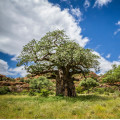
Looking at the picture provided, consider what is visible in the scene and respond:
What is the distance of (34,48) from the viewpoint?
1415 centimetres

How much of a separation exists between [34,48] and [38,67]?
2787 mm

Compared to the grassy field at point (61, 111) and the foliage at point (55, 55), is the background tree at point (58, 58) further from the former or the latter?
the grassy field at point (61, 111)

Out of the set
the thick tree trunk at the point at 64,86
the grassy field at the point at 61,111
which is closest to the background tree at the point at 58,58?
the thick tree trunk at the point at 64,86

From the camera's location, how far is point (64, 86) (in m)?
15.1

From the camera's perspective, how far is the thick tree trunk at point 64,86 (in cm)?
1498

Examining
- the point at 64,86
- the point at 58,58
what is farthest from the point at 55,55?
the point at 64,86

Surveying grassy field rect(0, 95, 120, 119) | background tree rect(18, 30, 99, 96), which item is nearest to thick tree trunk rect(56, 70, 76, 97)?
background tree rect(18, 30, 99, 96)

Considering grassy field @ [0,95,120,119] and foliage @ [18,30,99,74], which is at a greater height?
foliage @ [18,30,99,74]

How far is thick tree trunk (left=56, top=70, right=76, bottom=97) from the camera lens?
1498cm

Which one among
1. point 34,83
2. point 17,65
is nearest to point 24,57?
point 17,65

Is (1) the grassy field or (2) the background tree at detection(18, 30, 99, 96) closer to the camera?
(1) the grassy field

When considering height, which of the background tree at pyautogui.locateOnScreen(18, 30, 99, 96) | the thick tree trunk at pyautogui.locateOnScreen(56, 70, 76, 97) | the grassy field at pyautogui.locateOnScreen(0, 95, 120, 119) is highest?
the background tree at pyautogui.locateOnScreen(18, 30, 99, 96)

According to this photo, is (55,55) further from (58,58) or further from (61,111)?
(61,111)

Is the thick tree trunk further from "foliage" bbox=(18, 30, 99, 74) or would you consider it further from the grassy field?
the grassy field
